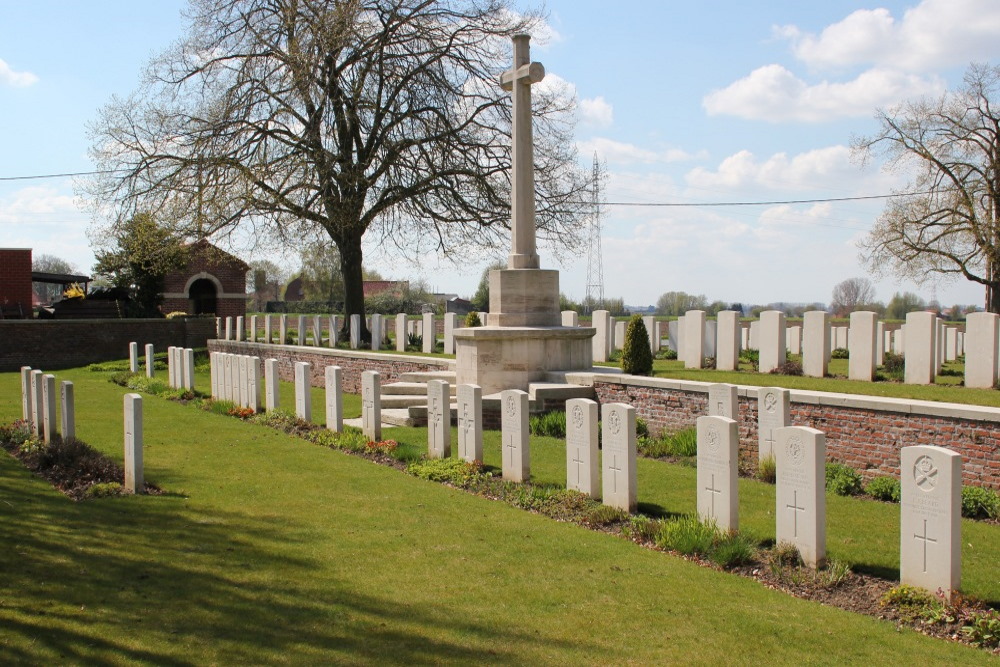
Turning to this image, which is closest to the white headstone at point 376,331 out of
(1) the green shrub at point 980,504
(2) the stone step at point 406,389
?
(2) the stone step at point 406,389

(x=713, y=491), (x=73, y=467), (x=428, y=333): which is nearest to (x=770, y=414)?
(x=713, y=491)

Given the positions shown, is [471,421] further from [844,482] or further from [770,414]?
[844,482]

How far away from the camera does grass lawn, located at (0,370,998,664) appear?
4.32m

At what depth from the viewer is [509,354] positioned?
1281cm

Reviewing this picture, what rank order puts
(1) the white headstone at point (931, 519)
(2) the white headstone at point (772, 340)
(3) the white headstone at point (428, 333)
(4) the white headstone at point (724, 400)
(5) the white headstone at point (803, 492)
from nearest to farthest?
(1) the white headstone at point (931, 519) < (5) the white headstone at point (803, 492) < (4) the white headstone at point (724, 400) < (2) the white headstone at point (772, 340) < (3) the white headstone at point (428, 333)

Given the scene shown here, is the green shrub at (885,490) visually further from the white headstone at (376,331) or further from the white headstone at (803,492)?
the white headstone at (376,331)

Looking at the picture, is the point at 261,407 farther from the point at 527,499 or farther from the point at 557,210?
the point at 557,210

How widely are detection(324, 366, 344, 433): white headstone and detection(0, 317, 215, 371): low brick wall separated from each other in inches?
706

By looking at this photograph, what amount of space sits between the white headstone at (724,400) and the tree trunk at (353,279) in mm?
16369

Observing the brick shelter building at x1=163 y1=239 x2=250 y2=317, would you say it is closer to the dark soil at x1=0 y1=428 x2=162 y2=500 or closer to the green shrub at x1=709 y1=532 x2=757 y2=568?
the dark soil at x1=0 y1=428 x2=162 y2=500

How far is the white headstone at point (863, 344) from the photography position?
1462 centimetres

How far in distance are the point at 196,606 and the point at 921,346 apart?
12940mm

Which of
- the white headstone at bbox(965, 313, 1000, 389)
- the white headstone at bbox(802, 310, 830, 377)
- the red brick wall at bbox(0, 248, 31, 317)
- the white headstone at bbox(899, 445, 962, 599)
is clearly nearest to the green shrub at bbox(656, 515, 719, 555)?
the white headstone at bbox(899, 445, 962, 599)

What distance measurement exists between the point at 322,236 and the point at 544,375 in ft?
44.6
